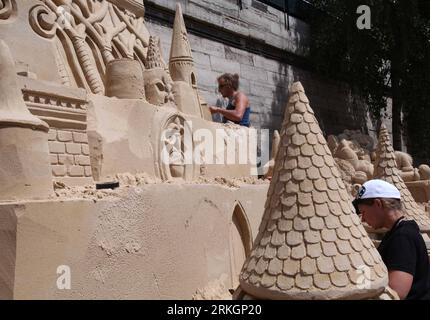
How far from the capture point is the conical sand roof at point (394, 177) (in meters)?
3.75

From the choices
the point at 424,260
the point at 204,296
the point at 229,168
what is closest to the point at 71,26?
the point at 229,168

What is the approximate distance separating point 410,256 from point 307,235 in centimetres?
50

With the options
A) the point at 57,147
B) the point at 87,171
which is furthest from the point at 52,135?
the point at 87,171

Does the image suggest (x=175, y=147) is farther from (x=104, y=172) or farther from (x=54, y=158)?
(x=54, y=158)

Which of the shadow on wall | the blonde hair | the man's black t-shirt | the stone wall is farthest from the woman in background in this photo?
the shadow on wall

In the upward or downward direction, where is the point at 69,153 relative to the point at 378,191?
upward

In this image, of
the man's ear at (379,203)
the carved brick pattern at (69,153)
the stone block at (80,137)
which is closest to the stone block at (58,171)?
the carved brick pattern at (69,153)

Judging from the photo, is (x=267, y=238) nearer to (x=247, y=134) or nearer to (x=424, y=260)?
(x=424, y=260)

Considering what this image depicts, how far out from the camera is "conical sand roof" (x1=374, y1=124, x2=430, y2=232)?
12.3 feet

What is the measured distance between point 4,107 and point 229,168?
2507mm

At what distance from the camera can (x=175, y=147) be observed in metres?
3.57

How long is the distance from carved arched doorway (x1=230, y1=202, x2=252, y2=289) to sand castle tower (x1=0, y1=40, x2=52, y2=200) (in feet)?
5.90

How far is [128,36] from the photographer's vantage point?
4.85m

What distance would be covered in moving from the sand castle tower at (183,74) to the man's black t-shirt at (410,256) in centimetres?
272
